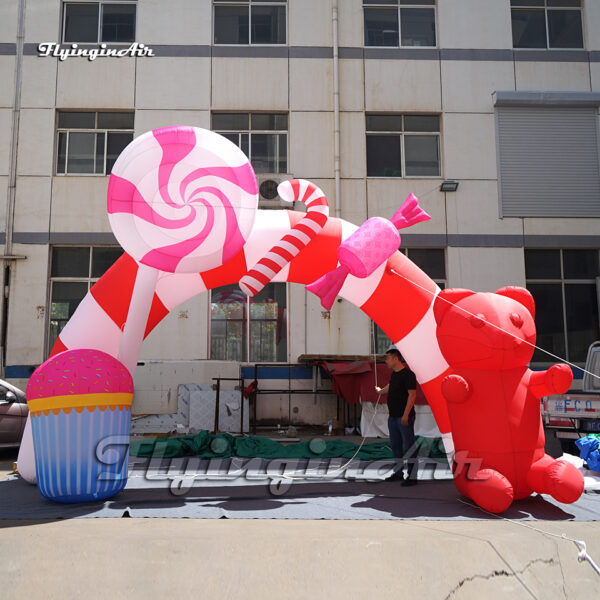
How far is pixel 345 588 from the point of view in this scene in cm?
377

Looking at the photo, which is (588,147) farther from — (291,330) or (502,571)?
(502,571)

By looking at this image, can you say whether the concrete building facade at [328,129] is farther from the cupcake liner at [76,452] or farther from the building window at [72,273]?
the cupcake liner at [76,452]

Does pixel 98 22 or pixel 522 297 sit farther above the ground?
pixel 98 22

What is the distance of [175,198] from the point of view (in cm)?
617

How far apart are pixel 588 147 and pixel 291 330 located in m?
9.49

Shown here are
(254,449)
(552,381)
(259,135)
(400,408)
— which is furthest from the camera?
(259,135)

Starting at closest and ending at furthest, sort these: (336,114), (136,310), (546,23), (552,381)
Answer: (552,381), (136,310), (336,114), (546,23)

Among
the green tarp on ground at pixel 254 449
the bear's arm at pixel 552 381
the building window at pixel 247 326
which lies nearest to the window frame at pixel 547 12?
the building window at pixel 247 326

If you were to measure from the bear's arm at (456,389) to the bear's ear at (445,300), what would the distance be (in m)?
0.73

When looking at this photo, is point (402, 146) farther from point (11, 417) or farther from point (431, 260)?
point (11, 417)

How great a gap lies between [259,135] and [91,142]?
4466 millimetres

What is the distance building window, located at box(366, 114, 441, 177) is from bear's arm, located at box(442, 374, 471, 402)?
11.2m

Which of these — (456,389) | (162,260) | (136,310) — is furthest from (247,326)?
(456,389)

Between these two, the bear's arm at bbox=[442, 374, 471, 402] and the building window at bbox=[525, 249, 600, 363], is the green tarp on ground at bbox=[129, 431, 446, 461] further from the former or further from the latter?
the building window at bbox=[525, 249, 600, 363]
